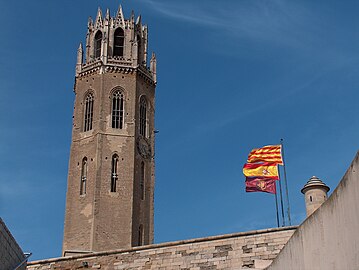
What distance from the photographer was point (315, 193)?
1800 centimetres

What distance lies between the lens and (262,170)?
925 inches

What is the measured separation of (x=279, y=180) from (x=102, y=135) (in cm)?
1627

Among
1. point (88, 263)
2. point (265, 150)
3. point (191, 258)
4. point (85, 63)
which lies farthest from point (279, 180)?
point (85, 63)

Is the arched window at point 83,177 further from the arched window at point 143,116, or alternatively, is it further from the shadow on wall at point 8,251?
the shadow on wall at point 8,251

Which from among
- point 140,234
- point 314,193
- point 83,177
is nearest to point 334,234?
point 314,193

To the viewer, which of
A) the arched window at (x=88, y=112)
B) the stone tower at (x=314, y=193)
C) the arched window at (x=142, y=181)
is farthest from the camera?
the arched window at (x=88, y=112)

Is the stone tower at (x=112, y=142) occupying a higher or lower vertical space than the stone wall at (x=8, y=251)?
higher

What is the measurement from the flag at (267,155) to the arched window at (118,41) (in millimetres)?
19882

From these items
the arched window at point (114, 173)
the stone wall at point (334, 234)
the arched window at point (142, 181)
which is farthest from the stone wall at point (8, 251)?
the arched window at point (142, 181)

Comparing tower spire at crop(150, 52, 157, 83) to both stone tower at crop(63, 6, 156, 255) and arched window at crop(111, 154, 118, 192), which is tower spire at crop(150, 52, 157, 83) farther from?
arched window at crop(111, 154, 118, 192)

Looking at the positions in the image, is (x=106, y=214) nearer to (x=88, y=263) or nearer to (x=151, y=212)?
(x=151, y=212)

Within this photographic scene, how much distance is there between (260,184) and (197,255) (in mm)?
4383

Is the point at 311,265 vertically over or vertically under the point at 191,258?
under

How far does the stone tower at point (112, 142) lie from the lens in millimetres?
35406
